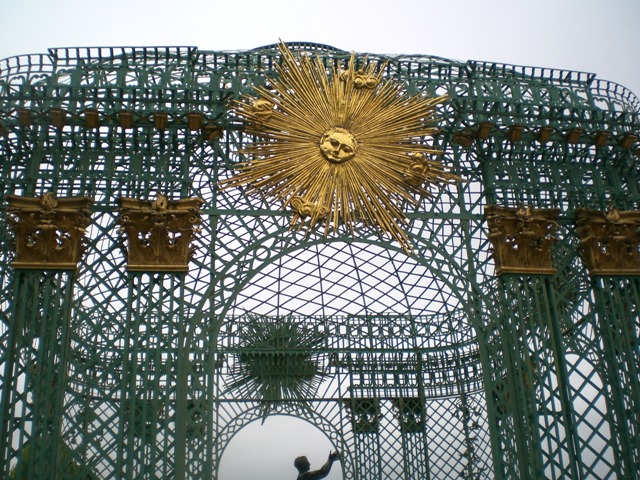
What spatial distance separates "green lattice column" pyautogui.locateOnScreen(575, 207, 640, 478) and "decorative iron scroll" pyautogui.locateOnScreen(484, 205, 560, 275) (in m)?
0.88

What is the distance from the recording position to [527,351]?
1352cm

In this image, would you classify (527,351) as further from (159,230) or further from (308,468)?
(308,468)

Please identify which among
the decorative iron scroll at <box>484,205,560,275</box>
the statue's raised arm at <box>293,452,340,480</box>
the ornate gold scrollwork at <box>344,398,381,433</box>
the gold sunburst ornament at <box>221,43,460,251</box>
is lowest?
the statue's raised arm at <box>293,452,340,480</box>

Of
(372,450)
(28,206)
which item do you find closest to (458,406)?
(372,450)

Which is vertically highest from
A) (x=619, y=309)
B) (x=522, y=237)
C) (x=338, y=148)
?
(x=338, y=148)

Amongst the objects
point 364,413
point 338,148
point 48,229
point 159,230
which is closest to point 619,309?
point 338,148

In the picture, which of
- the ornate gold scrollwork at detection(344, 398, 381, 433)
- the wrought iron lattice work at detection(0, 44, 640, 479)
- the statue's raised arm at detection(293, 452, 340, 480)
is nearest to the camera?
the wrought iron lattice work at detection(0, 44, 640, 479)

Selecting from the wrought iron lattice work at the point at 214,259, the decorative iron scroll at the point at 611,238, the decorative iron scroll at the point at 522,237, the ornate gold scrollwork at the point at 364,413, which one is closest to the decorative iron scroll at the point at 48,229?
the wrought iron lattice work at the point at 214,259

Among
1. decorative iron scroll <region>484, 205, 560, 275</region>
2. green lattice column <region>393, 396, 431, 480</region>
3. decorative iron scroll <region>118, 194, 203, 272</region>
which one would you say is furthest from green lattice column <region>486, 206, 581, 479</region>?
green lattice column <region>393, 396, 431, 480</region>

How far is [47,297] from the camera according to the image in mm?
12836

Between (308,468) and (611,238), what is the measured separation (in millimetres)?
11416

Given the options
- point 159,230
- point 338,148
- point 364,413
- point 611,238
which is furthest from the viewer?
point 364,413

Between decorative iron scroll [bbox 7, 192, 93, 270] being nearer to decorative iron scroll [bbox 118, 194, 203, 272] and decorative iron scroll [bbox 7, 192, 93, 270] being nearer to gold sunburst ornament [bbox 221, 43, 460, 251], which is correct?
decorative iron scroll [bbox 118, 194, 203, 272]

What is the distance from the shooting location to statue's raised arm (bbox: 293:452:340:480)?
867 inches
